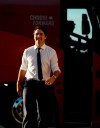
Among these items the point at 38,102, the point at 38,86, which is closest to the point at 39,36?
the point at 38,86

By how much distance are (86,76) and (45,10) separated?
4.53 feet

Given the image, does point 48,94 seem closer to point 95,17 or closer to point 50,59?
point 50,59

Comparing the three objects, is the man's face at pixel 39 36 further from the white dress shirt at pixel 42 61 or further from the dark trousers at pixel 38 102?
the dark trousers at pixel 38 102

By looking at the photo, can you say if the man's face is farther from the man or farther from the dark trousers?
the dark trousers

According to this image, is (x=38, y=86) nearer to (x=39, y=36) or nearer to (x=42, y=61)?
(x=42, y=61)

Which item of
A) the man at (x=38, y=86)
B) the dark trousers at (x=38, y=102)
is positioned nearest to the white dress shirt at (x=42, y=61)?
the man at (x=38, y=86)

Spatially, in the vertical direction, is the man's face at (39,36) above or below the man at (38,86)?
above

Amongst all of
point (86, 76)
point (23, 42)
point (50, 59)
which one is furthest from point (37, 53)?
point (86, 76)

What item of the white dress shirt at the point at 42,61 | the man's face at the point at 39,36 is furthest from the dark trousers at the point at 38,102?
the man's face at the point at 39,36

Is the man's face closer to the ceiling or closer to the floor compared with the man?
closer to the ceiling

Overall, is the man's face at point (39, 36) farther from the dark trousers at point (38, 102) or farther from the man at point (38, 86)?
the dark trousers at point (38, 102)

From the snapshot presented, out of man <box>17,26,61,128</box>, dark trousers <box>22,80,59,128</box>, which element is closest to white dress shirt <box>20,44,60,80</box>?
man <box>17,26,61,128</box>

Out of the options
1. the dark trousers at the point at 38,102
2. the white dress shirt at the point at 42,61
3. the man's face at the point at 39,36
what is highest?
the man's face at the point at 39,36

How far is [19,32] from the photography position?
8141mm
